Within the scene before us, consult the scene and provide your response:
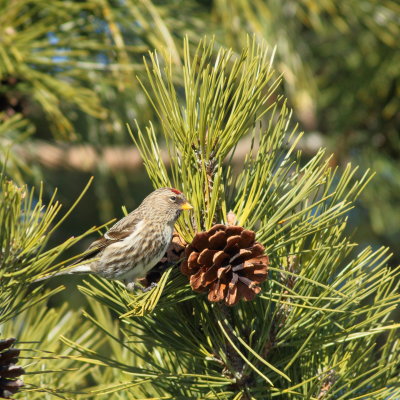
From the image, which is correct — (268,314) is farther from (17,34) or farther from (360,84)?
(360,84)

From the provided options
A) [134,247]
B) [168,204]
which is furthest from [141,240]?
[168,204]

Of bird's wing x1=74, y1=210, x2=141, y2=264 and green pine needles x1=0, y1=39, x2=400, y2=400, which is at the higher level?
green pine needles x1=0, y1=39, x2=400, y2=400

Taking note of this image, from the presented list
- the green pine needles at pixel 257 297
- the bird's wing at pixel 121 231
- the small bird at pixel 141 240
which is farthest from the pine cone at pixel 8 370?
the bird's wing at pixel 121 231

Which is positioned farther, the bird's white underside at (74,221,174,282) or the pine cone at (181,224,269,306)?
the bird's white underside at (74,221,174,282)

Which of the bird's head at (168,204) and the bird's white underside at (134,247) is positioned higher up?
the bird's head at (168,204)

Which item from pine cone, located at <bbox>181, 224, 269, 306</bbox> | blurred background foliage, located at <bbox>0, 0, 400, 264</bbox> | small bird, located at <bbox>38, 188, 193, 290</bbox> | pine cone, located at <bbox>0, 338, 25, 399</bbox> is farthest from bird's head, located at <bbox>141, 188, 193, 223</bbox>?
pine cone, located at <bbox>0, 338, 25, 399</bbox>

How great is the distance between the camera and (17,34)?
2.31m

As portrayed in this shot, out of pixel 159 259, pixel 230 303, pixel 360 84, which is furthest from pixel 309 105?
pixel 230 303

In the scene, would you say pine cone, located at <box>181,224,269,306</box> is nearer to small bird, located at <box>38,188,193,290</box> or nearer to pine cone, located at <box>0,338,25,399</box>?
small bird, located at <box>38,188,193,290</box>

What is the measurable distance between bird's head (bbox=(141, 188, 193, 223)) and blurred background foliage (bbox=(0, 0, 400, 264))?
1.10 ft

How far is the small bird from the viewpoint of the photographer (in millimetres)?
1658

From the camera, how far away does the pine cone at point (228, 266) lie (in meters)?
1.41

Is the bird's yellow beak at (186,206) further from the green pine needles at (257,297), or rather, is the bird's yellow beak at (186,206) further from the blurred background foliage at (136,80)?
the blurred background foliage at (136,80)

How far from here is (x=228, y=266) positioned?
4.75ft
